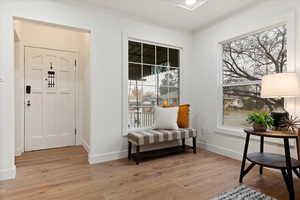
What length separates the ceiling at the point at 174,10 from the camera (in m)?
2.51

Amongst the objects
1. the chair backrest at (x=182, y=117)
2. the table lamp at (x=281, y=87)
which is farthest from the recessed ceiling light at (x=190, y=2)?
the chair backrest at (x=182, y=117)

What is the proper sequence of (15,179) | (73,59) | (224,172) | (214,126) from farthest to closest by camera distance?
(73,59)
(214,126)
(224,172)
(15,179)

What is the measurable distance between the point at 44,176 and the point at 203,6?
331 centimetres

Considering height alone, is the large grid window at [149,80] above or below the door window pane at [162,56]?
below

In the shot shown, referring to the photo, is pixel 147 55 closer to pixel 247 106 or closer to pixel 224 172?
pixel 247 106

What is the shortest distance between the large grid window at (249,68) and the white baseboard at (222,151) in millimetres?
456

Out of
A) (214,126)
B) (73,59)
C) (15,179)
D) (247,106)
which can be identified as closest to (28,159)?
(15,179)

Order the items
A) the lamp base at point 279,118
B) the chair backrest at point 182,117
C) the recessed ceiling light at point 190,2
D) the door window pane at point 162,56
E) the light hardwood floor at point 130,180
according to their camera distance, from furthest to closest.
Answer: the door window pane at point 162,56 → the chair backrest at point 182,117 → the recessed ceiling light at point 190,2 → the lamp base at point 279,118 → the light hardwood floor at point 130,180

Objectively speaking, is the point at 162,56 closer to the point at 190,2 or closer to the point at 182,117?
the point at 190,2

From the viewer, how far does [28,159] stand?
270 cm

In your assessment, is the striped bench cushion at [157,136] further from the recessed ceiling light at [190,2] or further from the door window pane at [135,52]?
the recessed ceiling light at [190,2]

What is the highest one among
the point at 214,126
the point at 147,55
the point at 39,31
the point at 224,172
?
the point at 39,31

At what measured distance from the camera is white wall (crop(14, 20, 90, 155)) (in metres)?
2.96

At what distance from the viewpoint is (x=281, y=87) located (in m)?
1.83
